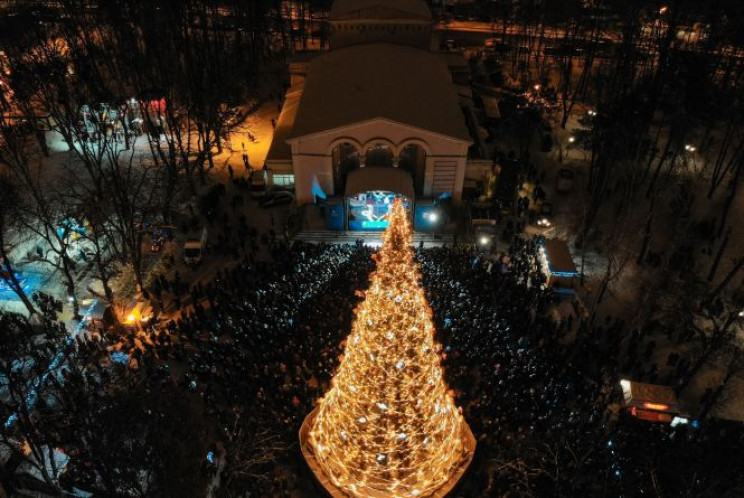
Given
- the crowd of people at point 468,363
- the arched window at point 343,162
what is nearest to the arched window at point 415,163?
the arched window at point 343,162

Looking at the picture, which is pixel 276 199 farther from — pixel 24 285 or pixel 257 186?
pixel 24 285

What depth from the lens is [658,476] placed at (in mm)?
13383

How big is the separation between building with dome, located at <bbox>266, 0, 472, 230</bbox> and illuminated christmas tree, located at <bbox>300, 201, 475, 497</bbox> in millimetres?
12582

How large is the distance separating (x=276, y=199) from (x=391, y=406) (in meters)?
16.7

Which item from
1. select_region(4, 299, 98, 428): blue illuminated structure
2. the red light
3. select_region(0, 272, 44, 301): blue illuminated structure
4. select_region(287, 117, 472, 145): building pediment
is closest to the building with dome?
select_region(287, 117, 472, 145): building pediment

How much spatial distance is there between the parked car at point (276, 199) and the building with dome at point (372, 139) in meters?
0.72

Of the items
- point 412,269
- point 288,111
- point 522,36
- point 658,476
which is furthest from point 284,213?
point 522,36

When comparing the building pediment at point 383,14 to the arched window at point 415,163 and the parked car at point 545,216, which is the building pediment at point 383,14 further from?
the parked car at point 545,216

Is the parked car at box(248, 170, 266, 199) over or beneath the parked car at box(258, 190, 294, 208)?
over

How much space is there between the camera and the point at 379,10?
29.5m

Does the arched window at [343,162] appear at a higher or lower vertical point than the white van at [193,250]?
higher

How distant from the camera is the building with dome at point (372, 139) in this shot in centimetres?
2300

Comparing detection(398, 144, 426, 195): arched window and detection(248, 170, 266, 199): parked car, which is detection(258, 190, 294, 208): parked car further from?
detection(398, 144, 426, 195): arched window

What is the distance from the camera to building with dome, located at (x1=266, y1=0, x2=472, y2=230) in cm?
2300
